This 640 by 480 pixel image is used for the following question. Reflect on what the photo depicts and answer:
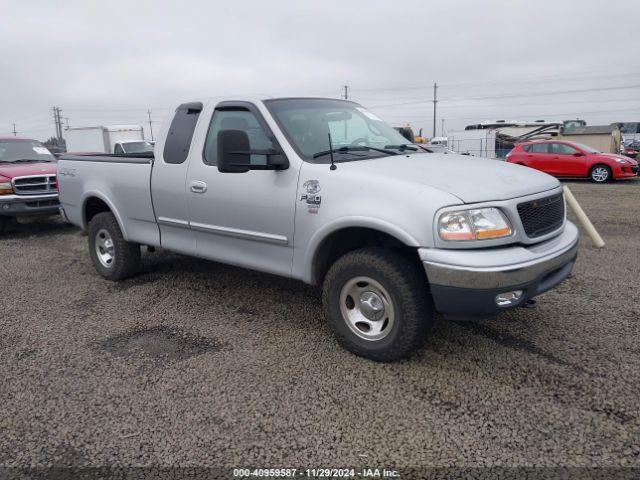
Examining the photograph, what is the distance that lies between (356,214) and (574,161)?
49.7ft

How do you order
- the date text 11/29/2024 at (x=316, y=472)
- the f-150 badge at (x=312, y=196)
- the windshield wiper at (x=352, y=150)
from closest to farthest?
the date text 11/29/2024 at (x=316, y=472)
the f-150 badge at (x=312, y=196)
the windshield wiper at (x=352, y=150)

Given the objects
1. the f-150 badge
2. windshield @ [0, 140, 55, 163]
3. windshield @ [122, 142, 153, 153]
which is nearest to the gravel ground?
the f-150 badge

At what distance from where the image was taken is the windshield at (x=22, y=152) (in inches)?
380

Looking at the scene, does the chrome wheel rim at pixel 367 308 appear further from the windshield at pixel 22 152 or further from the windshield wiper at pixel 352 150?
the windshield at pixel 22 152

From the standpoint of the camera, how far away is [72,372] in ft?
11.5

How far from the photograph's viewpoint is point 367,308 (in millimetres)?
3504

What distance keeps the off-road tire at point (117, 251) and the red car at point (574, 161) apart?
569 inches

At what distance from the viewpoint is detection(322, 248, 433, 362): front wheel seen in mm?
3236

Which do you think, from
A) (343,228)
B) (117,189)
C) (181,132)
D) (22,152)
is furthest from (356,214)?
(22,152)

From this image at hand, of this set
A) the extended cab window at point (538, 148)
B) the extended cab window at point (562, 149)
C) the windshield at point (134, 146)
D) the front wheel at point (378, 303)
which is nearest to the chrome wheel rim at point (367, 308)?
the front wheel at point (378, 303)

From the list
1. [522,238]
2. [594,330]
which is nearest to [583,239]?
[594,330]

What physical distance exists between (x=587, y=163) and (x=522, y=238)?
14.7 m

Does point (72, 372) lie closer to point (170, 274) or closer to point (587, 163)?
point (170, 274)

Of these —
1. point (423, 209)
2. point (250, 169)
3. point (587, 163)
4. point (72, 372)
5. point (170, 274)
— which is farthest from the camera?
point (587, 163)
